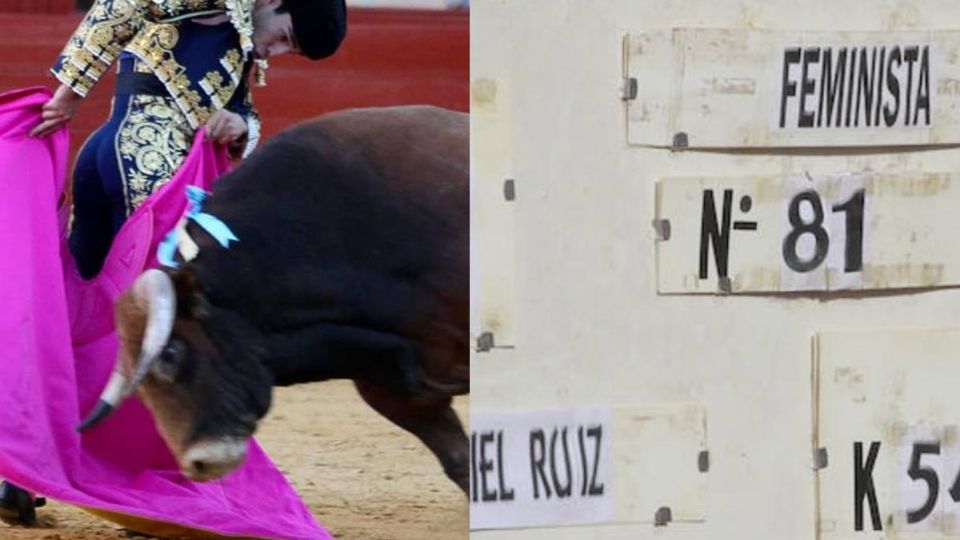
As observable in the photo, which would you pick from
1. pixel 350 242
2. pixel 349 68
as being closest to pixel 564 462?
pixel 350 242

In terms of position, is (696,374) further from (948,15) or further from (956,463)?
(948,15)

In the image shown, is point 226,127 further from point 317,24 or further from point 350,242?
point 350,242

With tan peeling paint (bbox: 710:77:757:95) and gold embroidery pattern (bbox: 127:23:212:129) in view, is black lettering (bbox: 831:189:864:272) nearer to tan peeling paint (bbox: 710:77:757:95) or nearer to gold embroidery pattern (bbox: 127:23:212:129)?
tan peeling paint (bbox: 710:77:757:95)

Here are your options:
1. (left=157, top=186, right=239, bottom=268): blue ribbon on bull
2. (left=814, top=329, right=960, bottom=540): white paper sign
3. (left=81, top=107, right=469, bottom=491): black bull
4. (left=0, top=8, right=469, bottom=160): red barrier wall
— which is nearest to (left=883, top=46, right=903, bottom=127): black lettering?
(left=814, top=329, right=960, bottom=540): white paper sign

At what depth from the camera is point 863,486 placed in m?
3.15

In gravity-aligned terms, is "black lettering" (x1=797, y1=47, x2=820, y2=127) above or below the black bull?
above

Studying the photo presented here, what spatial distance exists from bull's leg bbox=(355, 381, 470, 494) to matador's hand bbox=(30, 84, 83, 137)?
0.80 m

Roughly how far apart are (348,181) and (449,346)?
358 mm

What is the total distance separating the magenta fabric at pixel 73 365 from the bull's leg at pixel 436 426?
28cm

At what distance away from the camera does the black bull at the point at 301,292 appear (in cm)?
397

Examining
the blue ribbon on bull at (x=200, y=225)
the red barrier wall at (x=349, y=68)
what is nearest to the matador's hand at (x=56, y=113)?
the blue ribbon on bull at (x=200, y=225)

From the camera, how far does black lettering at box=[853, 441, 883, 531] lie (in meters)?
3.15

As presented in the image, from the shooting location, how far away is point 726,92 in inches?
119

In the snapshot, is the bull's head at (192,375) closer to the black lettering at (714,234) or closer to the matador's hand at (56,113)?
the matador's hand at (56,113)
